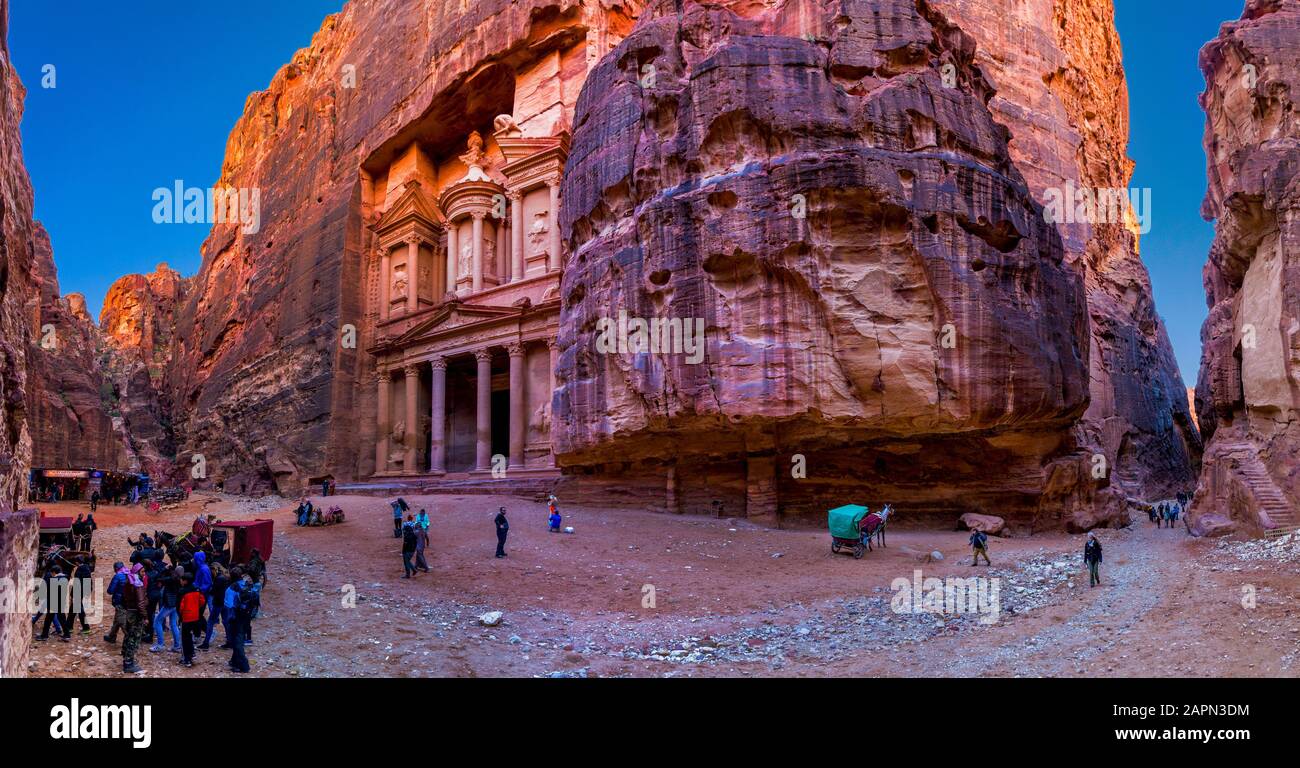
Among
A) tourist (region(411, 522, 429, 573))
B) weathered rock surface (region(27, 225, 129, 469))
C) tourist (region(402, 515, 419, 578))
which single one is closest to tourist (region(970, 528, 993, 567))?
tourist (region(411, 522, 429, 573))

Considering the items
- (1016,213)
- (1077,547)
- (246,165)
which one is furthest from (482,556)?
(246,165)

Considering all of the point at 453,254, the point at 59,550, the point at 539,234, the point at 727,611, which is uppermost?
the point at 453,254

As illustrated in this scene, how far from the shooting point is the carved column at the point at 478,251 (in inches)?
1651

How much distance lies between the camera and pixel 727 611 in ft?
50.5

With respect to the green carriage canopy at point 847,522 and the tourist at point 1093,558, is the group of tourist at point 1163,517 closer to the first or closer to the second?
the tourist at point 1093,558

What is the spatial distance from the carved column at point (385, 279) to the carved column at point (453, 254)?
5.23 m

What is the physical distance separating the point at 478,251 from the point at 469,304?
418 centimetres

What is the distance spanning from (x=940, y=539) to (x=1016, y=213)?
33.9ft

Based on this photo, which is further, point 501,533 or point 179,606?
point 501,533

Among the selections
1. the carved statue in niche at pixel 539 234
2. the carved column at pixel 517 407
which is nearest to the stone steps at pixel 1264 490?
the carved column at pixel 517 407

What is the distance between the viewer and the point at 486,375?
1494 inches

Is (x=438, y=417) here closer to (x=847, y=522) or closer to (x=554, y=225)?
(x=554, y=225)

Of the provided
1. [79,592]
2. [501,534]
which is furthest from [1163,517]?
[79,592]
